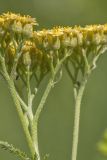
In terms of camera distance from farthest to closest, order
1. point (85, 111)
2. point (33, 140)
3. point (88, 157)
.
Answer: point (85, 111)
point (88, 157)
point (33, 140)

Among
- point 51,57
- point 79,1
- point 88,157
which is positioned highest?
point 51,57

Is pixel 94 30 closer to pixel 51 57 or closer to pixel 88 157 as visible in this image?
pixel 51 57

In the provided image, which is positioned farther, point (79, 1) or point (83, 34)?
point (79, 1)

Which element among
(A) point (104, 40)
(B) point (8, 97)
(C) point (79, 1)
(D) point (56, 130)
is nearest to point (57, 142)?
(D) point (56, 130)

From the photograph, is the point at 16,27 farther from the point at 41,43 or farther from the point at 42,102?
the point at 42,102

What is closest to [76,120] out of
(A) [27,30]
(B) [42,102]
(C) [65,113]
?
(B) [42,102]

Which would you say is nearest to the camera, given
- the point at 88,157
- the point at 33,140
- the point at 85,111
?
the point at 33,140

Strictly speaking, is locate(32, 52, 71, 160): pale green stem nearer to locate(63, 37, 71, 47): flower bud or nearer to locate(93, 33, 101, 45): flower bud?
locate(63, 37, 71, 47): flower bud

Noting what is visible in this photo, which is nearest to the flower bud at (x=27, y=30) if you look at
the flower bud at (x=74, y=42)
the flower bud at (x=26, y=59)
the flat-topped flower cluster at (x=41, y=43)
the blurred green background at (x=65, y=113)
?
the flat-topped flower cluster at (x=41, y=43)

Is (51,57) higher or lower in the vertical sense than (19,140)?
higher
